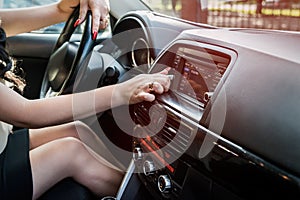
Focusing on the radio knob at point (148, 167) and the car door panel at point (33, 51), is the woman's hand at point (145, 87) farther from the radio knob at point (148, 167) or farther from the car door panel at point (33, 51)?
the car door panel at point (33, 51)

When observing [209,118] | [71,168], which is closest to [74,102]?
[71,168]

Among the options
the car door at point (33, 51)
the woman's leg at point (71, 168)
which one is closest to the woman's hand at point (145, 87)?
the woman's leg at point (71, 168)

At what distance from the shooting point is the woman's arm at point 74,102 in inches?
42.6

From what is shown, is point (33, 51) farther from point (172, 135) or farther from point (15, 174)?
point (172, 135)

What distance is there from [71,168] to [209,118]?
0.52 meters

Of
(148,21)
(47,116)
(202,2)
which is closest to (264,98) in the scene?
(47,116)

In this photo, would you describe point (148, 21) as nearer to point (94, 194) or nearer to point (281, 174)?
point (94, 194)

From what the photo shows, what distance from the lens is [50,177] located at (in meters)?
1.23

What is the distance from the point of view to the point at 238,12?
1.62 m

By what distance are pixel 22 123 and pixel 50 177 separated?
0.54ft

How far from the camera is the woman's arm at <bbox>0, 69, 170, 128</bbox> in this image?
3.55 feet

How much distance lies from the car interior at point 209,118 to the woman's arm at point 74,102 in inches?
1.4

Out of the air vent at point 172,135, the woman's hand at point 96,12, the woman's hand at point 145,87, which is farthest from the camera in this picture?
the woman's hand at point 96,12

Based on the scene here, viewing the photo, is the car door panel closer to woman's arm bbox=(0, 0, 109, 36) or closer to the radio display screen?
woman's arm bbox=(0, 0, 109, 36)
